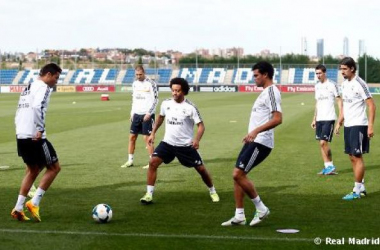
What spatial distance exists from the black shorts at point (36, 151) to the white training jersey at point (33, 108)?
0.36ft

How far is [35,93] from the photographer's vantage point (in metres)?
9.19

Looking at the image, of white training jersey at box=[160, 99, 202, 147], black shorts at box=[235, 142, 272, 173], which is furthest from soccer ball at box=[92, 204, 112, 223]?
white training jersey at box=[160, 99, 202, 147]

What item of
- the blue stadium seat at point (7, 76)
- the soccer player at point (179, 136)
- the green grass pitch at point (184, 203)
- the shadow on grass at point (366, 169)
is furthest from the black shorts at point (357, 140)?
the blue stadium seat at point (7, 76)

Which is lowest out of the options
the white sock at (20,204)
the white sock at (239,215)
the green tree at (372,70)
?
the green tree at (372,70)

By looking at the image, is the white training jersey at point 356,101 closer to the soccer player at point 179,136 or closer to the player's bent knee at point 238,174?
the soccer player at point 179,136

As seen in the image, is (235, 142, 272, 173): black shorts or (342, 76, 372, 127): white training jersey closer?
(235, 142, 272, 173): black shorts

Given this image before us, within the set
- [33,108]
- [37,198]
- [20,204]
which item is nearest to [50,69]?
[33,108]

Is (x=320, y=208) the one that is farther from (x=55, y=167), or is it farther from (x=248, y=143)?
(x=55, y=167)

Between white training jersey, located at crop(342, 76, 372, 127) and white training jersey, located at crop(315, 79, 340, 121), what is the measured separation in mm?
2778

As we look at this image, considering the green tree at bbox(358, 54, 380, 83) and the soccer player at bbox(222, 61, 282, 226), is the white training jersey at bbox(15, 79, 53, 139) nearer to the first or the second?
the soccer player at bbox(222, 61, 282, 226)

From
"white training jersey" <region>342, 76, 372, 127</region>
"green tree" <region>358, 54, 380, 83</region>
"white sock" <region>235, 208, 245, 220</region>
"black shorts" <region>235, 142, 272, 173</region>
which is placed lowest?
"green tree" <region>358, 54, 380, 83</region>

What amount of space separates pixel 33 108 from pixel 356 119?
4.99m

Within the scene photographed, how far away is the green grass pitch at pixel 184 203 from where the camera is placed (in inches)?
319

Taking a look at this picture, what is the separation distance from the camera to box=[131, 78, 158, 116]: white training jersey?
49.0 feet
